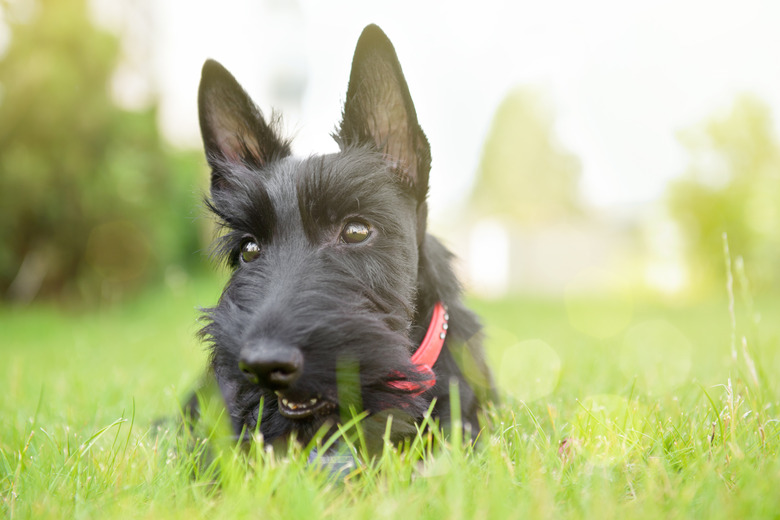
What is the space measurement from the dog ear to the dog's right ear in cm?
41

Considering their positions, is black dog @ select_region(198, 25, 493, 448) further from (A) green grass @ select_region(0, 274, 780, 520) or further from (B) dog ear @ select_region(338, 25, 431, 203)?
(A) green grass @ select_region(0, 274, 780, 520)

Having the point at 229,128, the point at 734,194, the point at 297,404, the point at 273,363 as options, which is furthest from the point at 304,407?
the point at 734,194

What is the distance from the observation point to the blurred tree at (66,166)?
27.9 ft

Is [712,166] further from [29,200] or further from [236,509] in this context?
[236,509]

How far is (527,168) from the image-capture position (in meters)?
32.0

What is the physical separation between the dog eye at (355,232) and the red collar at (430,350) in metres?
0.49

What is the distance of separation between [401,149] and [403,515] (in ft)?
5.36

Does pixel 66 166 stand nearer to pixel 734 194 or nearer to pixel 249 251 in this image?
pixel 249 251

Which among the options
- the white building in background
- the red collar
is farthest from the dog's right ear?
the white building in background

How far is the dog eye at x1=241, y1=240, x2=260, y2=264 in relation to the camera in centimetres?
244

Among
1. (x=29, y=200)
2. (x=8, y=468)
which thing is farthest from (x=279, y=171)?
(x=29, y=200)

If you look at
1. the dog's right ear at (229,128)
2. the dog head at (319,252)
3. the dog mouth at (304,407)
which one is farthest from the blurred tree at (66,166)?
the dog mouth at (304,407)

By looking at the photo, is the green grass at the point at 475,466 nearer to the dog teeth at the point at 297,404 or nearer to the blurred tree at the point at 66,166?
the dog teeth at the point at 297,404

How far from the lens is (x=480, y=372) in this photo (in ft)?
8.89
